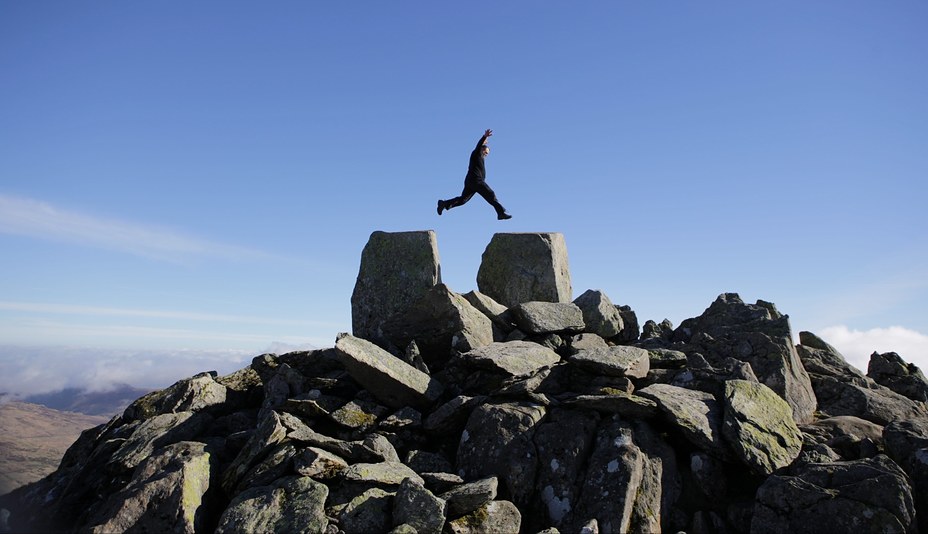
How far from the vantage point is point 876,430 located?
15047 mm

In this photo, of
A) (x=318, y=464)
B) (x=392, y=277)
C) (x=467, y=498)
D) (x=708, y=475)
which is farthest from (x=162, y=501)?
(x=708, y=475)

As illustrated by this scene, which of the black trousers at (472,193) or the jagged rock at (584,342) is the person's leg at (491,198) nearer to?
the black trousers at (472,193)

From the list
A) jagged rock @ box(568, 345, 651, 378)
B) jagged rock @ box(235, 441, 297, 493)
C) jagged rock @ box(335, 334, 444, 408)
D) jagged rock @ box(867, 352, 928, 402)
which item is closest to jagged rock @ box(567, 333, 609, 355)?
jagged rock @ box(568, 345, 651, 378)

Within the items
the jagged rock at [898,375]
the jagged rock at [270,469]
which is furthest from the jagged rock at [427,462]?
the jagged rock at [898,375]

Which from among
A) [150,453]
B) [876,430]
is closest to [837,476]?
[876,430]

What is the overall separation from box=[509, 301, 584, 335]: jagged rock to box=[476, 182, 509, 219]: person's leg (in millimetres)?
4392

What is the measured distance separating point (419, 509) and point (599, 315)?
35.7 feet

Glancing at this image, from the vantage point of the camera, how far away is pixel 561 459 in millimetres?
12867

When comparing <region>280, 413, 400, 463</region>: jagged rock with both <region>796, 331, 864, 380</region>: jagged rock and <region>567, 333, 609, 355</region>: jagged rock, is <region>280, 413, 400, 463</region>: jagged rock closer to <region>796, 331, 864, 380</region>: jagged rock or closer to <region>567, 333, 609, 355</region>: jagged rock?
<region>567, 333, 609, 355</region>: jagged rock

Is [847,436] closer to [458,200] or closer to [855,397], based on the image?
[855,397]

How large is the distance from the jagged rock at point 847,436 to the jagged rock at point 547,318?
23.1ft

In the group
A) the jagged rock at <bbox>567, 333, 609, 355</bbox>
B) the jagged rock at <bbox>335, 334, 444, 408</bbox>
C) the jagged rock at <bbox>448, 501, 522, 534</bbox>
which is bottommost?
the jagged rock at <bbox>448, 501, 522, 534</bbox>

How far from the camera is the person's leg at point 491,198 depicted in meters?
22.0

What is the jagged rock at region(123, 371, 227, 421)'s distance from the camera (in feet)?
55.0
